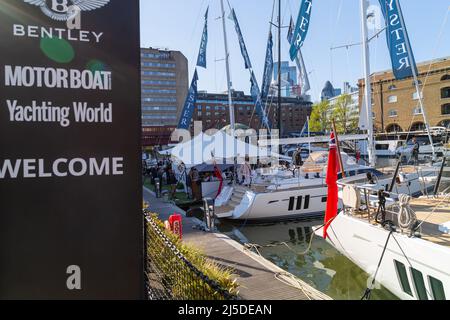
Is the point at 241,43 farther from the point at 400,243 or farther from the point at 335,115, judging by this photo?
the point at 335,115

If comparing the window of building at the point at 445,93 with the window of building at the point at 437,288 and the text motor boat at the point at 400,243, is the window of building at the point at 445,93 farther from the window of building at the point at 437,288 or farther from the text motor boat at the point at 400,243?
the window of building at the point at 437,288

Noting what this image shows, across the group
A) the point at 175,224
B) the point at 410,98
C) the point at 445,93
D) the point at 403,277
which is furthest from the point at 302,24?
the point at 410,98

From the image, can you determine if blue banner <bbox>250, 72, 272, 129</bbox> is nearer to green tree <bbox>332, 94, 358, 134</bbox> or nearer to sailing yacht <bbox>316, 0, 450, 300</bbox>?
sailing yacht <bbox>316, 0, 450, 300</bbox>

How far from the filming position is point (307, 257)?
409 inches

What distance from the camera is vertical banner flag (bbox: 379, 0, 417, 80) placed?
518 inches

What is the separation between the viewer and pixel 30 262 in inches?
87.9

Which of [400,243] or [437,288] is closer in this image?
[437,288]

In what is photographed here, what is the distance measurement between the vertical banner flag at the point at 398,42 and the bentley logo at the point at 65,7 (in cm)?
1345

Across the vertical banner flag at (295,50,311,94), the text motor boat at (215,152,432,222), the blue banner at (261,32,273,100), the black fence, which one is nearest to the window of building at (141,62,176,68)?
the blue banner at (261,32,273,100)

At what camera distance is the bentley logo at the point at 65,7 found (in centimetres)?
222

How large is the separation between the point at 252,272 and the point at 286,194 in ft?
23.8

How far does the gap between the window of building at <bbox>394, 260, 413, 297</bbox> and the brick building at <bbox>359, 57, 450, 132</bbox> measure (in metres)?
49.3
